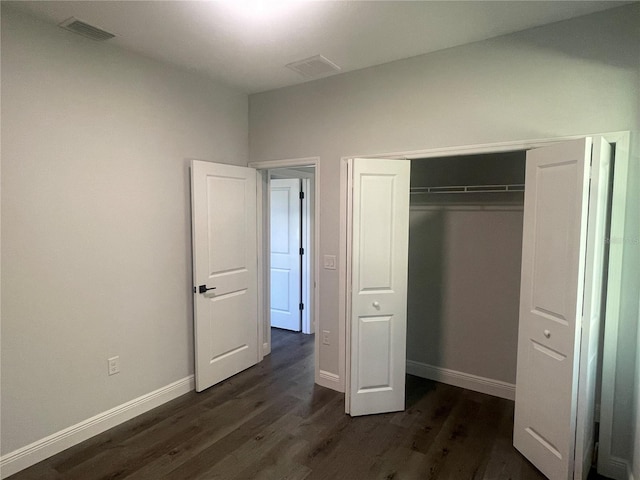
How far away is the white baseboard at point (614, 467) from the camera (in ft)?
7.16

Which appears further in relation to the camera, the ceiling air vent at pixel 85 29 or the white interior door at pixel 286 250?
the white interior door at pixel 286 250

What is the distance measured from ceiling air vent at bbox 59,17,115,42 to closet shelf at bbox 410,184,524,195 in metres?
2.77

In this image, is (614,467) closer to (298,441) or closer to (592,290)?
(592,290)

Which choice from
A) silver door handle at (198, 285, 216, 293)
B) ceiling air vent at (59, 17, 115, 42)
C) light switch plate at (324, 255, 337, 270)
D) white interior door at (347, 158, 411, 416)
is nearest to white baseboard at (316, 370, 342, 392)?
white interior door at (347, 158, 411, 416)

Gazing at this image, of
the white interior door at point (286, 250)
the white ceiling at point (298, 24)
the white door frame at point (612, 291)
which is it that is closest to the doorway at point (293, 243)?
the white interior door at point (286, 250)

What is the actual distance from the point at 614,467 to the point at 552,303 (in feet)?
3.59

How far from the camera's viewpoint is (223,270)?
3484 millimetres

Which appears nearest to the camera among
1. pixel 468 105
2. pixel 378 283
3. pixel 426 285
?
pixel 468 105

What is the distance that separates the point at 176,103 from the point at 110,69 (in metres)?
0.56

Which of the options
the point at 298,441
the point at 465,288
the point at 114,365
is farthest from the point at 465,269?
the point at 114,365

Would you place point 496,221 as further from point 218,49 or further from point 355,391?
point 218,49

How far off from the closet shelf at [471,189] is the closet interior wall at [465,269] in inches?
0.9

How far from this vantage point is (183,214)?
3217mm

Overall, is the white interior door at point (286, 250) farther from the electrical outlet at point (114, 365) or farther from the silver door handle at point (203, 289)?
the electrical outlet at point (114, 365)
